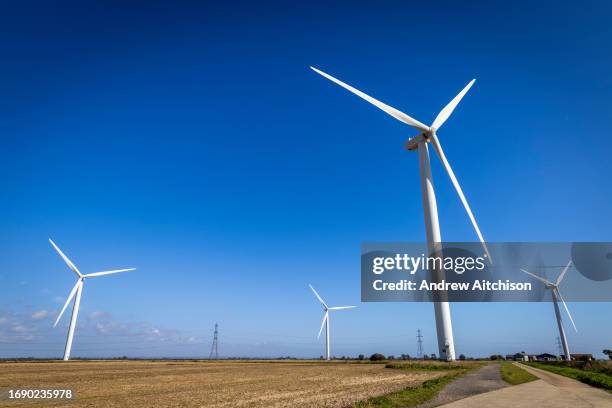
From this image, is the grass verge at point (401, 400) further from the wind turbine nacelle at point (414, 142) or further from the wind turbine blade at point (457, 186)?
the wind turbine nacelle at point (414, 142)

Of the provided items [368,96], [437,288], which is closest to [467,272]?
[437,288]

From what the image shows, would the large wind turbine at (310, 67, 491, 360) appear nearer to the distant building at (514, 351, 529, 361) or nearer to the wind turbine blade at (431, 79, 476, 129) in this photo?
the wind turbine blade at (431, 79, 476, 129)

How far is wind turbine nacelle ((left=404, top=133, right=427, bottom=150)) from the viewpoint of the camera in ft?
231

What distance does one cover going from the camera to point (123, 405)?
19922 millimetres

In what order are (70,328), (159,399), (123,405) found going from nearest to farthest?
1. (123,405)
2. (159,399)
3. (70,328)

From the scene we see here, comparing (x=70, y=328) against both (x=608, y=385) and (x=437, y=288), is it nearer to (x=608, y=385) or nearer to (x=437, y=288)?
(x=437, y=288)

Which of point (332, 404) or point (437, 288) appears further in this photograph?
point (437, 288)

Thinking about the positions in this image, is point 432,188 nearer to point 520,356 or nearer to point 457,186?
point 457,186

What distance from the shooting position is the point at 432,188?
65312 millimetres

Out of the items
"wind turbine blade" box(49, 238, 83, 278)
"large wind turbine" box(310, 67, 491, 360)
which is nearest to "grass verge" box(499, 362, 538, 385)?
"large wind turbine" box(310, 67, 491, 360)

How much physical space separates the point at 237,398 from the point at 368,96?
158 feet

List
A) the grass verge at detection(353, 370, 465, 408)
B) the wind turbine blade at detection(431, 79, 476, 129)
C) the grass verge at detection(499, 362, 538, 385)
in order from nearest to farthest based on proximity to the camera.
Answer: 1. the grass verge at detection(353, 370, 465, 408)
2. the grass verge at detection(499, 362, 538, 385)
3. the wind turbine blade at detection(431, 79, 476, 129)

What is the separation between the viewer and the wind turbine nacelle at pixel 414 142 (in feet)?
231

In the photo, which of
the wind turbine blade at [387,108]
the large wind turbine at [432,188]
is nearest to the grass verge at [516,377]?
the large wind turbine at [432,188]
